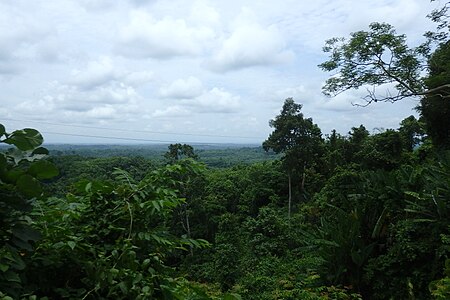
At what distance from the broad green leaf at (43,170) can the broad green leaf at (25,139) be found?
7 centimetres

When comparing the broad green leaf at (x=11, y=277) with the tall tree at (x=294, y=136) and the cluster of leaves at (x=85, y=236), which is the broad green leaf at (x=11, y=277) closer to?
the cluster of leaves at (x=85, y=236)

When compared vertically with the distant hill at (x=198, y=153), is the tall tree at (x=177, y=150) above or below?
above

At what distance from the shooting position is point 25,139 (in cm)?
90

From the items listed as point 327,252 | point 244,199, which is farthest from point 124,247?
point 244,199

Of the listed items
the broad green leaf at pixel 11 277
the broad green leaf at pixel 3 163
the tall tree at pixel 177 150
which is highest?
the broad green leaf at pixel 3 163

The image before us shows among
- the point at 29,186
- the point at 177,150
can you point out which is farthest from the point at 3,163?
the point at 177,150

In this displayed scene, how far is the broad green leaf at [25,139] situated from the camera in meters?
0.87

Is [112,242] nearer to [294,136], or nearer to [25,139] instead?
[25,139]

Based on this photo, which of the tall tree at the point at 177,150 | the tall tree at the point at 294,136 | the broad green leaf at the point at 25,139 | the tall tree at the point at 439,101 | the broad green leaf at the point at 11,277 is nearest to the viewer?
the broad green leaf at the point at 11,277

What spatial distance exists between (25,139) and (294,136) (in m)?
17.5

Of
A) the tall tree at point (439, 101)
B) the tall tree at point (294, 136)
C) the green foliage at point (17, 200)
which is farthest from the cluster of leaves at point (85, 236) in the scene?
the tall tree at point (294, 136)

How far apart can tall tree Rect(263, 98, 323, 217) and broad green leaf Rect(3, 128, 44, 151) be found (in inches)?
666

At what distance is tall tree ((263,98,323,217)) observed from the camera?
17.7 metres

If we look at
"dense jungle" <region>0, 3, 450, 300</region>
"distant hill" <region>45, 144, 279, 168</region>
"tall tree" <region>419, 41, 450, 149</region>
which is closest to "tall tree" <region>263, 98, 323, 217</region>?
"dense jungle" <region>0, 3, 450, 300</region>
